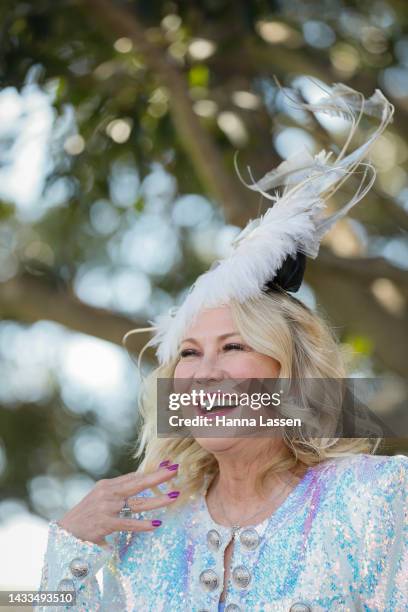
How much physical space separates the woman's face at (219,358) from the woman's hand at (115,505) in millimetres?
148

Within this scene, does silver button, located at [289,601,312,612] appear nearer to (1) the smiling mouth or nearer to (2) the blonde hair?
(2) the blonde hair

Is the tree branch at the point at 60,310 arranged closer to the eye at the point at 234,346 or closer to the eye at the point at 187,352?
the eye at the point at 187,352

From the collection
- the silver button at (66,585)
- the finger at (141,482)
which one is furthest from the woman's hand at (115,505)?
the silver button at (66,585)

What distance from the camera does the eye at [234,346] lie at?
2.43m

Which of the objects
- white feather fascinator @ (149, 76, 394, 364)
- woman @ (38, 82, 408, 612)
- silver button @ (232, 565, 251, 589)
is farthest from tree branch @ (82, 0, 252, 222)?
silver button @ (232, 565, 251, 589)

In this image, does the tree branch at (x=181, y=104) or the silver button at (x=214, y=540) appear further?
the tree branch at (x=181, y=104)

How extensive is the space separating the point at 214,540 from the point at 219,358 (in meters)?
0.42

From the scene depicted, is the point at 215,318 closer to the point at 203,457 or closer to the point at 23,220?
the point at 203,457

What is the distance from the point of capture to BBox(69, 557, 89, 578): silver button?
2.45 metres

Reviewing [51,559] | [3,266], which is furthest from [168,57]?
[51,559]

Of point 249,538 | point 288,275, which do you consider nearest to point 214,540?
point 249,538

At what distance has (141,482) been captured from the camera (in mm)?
2412

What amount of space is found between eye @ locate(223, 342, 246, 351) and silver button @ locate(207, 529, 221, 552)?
43cm

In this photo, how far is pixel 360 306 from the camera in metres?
4.39
